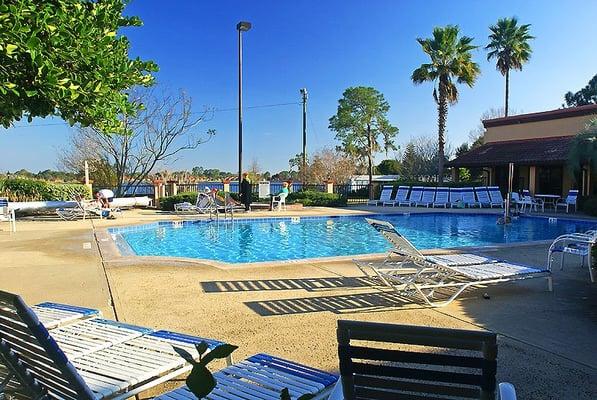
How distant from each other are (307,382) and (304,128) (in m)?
32.8

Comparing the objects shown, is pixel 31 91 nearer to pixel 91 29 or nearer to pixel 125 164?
pixel 91 29

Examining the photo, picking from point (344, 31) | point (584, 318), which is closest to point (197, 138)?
point (344, 31)

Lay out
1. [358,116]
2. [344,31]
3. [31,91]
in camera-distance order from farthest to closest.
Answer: [358,116] → [344,31] → [31,91]

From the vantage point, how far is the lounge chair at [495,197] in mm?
22094

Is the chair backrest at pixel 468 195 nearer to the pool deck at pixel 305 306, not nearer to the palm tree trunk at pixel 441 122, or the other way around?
the palm tree trunk at pixel 441 122

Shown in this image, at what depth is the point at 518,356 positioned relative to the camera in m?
3.74

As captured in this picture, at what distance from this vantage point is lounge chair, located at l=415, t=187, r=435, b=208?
23000mm

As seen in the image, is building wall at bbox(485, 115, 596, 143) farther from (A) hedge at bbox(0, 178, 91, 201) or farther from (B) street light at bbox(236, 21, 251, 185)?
(A) hedge at bbox(0, 178, 91, 201)

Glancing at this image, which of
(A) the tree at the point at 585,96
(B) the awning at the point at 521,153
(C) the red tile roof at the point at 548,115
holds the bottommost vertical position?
→ (B) the awning at the point at 521,153

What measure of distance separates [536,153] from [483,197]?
10.6 feet

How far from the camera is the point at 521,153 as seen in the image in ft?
76.4

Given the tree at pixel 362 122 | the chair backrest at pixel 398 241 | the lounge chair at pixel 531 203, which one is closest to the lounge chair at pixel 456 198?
the lounge chair at pixel 531 203

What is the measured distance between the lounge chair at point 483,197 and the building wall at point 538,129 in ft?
15.9

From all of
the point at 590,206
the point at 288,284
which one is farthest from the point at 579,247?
the point at 590,206
